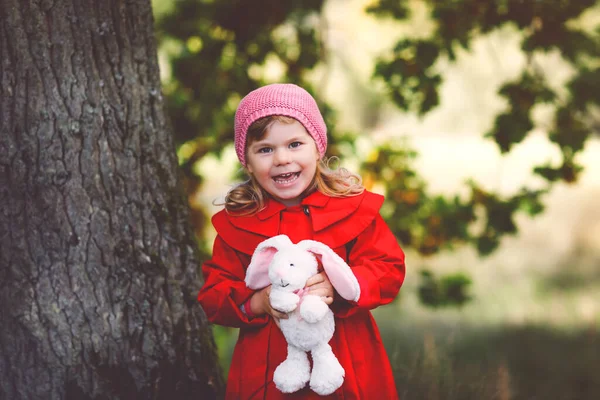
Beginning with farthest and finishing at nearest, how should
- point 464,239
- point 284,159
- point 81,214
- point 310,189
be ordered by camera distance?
point 464,239, point 81,214, point 310,189, point 284,159

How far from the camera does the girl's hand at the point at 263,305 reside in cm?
181

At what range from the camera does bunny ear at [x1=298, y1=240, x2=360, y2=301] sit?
1.78 meters

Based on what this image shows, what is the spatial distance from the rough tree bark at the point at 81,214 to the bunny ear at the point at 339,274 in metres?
0.87

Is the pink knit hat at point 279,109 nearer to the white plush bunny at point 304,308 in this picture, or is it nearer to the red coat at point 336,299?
the red coat at point 336,299

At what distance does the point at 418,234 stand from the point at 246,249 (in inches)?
78.8

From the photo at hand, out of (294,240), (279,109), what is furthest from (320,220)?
(279,109)

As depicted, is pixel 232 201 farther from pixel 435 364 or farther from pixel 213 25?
pixel 213 25

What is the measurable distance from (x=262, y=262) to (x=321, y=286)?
0.19m

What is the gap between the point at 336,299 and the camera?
1.88 meters

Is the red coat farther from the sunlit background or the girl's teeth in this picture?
the sunlit background

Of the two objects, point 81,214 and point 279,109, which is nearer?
point 279,109

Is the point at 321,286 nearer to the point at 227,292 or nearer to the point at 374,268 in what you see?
the point at 374,268

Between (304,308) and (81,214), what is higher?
(81,214)

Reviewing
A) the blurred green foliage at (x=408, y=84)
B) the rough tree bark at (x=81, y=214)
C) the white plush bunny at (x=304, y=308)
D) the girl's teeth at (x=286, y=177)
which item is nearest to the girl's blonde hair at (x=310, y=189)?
the girl's teeth at (x=286, y=177)
